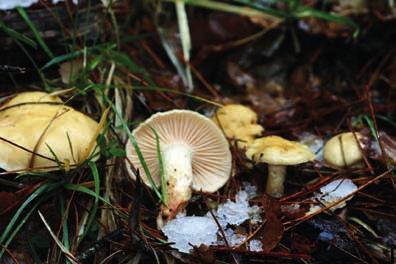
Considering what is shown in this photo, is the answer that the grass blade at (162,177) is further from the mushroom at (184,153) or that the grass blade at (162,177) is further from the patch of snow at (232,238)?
the patch of snow at (232,238)

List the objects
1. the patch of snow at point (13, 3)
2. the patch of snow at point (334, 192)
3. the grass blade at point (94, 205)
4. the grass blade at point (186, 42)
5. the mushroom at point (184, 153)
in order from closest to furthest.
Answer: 1. the grass blade at point (94, 205)
2. the patch of snow at point (334, 192)
3. the mushroom at point (184, 153)
4. the patch of snow at point (13, 3)
5. the grass blade at point (186, 42)

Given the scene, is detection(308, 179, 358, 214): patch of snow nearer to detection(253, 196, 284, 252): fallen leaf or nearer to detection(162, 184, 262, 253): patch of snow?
detection(253, 196, 284, 252): fallen leaf

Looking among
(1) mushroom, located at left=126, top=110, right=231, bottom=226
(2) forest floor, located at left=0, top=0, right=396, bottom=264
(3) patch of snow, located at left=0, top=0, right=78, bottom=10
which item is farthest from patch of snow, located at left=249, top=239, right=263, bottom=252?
(3) patch of snow, located at left=0, top=0, right=78, bottom=10

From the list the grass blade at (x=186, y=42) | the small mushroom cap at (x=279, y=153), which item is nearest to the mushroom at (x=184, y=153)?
the small mushroom cap at (x=279, y=153)

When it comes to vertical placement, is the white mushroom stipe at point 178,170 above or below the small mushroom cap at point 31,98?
below

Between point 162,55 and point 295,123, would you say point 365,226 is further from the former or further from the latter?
point 162,55

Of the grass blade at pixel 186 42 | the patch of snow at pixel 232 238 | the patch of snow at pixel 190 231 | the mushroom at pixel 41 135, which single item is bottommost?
the patch of snow at pixel 232 238
